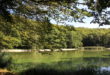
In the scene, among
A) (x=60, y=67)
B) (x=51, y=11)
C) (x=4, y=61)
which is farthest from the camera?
(x=60, y=67)

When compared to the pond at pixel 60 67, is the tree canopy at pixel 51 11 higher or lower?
higher

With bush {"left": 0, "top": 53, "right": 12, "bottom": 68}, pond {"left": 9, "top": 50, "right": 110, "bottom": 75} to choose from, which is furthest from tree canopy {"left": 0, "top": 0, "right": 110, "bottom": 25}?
bush {"left": 0, "top": 53, "right": 12, "bottom": 68}

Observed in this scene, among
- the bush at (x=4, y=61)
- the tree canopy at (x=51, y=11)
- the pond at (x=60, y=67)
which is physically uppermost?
the tree canopy at (x=51, y=11)

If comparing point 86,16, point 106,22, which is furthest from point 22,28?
point 106,22

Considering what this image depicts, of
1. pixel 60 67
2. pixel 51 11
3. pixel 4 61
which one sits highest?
pixel 51 11

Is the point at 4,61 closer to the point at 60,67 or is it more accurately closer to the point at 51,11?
the point at 60,67

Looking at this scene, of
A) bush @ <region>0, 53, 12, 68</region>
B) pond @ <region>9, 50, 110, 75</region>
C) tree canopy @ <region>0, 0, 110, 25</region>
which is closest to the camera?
tree canopy @ <region>0, 0, 110, 25</region>

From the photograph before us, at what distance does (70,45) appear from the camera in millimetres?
65250

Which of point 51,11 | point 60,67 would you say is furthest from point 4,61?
point 51,11

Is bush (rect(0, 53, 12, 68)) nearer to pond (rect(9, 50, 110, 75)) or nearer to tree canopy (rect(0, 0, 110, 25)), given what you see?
pond (rect(9, 50, 110, 75))

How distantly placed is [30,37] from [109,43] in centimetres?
6727

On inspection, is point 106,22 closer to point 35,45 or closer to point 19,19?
point 19,19

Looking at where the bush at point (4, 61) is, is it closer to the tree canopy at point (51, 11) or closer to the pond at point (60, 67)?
the pond at point (60, 67)

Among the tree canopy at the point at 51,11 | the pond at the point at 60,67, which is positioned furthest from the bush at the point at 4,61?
the tree canopy at the point at 51,11
